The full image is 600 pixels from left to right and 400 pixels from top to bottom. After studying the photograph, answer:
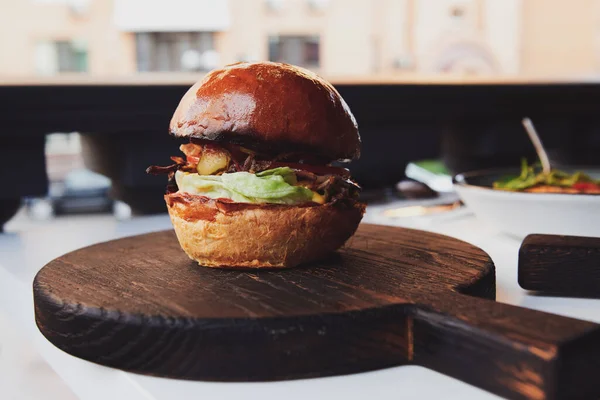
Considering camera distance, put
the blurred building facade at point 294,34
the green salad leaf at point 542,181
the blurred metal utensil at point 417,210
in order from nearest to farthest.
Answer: the green salad leaf at point 542,181 < the blurred metal utensil at point 417,210 < the blurred building facade at point 294,34

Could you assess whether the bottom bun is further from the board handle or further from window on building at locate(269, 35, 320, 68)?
window on building at locate(269, 35, 320, 68)

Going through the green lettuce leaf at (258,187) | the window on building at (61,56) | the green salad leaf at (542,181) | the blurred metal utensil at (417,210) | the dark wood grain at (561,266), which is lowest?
the blurred metal utensil at (417,210)

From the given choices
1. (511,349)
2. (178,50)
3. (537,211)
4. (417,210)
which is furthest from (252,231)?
(178,50)

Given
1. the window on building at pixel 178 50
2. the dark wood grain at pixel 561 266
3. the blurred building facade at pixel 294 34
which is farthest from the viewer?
the window on building at pixel 178 50

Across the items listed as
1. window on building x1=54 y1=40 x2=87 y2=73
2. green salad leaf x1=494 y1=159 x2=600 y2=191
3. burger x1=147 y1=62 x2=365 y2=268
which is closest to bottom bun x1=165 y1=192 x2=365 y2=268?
burger x1=147 y1=62 x2=365 y2=268

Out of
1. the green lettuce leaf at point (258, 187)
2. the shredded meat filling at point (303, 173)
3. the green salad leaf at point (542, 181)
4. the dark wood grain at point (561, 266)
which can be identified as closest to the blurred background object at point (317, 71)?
the green salad leaf at point (542, 181)

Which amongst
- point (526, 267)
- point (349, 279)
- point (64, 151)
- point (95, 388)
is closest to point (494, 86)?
point (526, 267)

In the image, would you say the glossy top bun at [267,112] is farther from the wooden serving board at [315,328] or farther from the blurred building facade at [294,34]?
the blurred building facade at [294,34]

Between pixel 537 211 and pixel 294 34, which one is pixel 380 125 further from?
pixel 294 34
